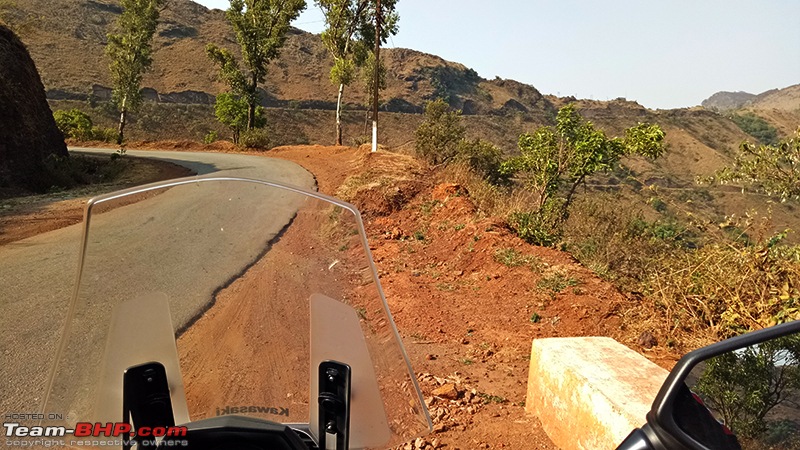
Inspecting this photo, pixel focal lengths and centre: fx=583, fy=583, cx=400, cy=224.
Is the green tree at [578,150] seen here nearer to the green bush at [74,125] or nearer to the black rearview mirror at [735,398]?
the black rearview mirror at [735,398]

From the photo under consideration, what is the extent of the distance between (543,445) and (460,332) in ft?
8.67

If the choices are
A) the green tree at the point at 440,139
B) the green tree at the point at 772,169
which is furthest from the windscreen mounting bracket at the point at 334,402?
the green tree at the point at 440,139

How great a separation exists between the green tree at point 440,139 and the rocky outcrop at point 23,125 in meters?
11.2

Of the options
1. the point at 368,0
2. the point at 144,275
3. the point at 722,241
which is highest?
the point at 368,0

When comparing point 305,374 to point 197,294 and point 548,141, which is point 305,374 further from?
point 548,141

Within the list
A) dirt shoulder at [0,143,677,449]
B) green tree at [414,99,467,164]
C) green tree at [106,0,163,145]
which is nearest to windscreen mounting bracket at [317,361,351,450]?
dirt shoulder at [0,143,677,449]

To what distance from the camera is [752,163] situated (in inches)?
293

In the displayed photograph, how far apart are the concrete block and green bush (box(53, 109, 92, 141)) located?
3214cm

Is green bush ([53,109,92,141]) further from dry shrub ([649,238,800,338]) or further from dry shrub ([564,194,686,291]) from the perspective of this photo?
dry shrub ([649,238,800,338])

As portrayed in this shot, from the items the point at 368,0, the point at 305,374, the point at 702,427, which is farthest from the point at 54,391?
the point at 368,0

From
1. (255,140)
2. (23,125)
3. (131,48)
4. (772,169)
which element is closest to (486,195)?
(772,169)

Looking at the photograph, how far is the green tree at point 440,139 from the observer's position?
18.2 metres

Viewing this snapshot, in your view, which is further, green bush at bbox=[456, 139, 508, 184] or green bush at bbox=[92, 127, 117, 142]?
green bush at bbox=[92, 127, 117, 142]

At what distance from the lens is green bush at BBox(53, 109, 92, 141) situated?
101 ft
